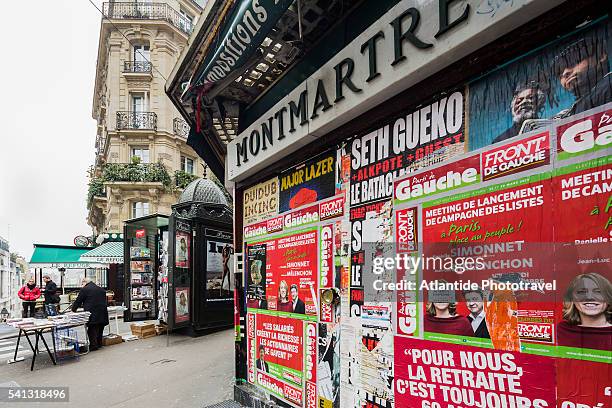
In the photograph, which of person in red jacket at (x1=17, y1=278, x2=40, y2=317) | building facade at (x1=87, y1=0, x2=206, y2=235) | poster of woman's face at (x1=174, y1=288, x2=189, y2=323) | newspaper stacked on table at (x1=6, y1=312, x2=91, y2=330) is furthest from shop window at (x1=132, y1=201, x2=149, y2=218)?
poster of woman's face at (x1=174, y1=288, x2=189, y2=323)

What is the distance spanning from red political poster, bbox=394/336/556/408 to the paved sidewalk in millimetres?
3289

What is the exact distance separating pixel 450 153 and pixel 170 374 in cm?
594

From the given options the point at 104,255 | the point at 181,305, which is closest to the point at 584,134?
the point at 181,305

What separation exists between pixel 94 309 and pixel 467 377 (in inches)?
350

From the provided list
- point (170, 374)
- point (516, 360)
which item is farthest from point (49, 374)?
point (516, 360)

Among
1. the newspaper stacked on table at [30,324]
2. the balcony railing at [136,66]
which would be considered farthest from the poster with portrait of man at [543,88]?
the balcony railing at [136,66]

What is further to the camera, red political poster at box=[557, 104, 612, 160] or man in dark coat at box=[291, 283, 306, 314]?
man in dark coat at box=[291, 283, 306, 314]

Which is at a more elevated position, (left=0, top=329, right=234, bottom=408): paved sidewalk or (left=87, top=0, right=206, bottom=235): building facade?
(left=87, top=0, right=206, bottom=235): building facade

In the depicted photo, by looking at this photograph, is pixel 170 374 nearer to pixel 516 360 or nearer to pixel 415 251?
Result: pixel 415 251

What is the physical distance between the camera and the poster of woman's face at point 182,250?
884cm

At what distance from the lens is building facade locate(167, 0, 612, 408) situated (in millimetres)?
1819

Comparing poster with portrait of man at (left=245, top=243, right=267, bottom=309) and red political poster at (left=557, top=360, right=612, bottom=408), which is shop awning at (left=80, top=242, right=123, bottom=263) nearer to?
poster with portrait of man at (left=245, top=243, right=267, bottom=309)

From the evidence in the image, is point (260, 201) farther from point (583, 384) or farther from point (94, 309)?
point (94, 309)

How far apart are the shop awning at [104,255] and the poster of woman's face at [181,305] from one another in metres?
5.33
